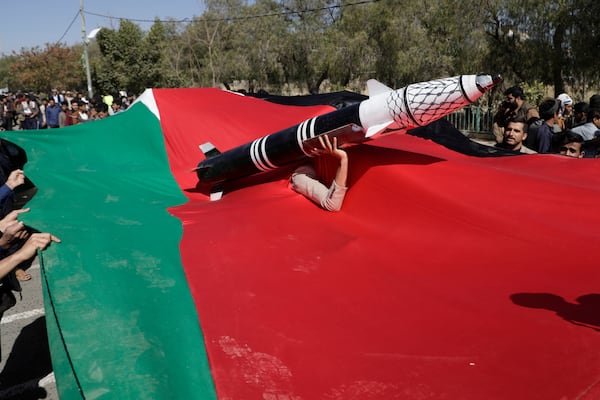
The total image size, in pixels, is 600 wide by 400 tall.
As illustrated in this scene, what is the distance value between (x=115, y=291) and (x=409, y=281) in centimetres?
161

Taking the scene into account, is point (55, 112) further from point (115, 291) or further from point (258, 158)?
point (115, 291)

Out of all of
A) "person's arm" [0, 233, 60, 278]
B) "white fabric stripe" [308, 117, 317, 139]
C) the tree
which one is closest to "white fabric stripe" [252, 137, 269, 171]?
"white fabric stripe" [308, 117, 317, 139]

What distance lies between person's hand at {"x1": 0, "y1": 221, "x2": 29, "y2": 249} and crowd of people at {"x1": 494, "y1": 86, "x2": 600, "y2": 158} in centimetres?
435

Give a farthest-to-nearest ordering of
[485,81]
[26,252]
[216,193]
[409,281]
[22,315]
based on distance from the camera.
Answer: [216,193] → [22,315] → [485,81] → [409,281] → [26,252]

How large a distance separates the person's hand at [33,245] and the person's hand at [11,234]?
0.06m

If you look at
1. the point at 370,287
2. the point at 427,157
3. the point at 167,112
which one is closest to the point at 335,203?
the point at 427,157

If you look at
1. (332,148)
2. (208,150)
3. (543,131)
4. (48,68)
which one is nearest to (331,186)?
(332,148)

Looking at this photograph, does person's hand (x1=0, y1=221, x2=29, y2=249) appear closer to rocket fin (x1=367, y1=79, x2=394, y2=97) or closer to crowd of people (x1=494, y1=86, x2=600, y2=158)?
rocket fin (x1=367, y1=79, x2=394, y2=97)

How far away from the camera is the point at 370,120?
4.09 metres

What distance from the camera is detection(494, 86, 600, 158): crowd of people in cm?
512

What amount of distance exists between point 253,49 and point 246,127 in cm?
2493

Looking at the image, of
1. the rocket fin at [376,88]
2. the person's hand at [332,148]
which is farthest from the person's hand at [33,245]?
the rocket fin at [376,88]

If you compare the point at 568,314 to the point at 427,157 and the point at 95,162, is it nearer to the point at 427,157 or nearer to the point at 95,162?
the point at 427,157

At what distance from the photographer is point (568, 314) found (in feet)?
8.02
